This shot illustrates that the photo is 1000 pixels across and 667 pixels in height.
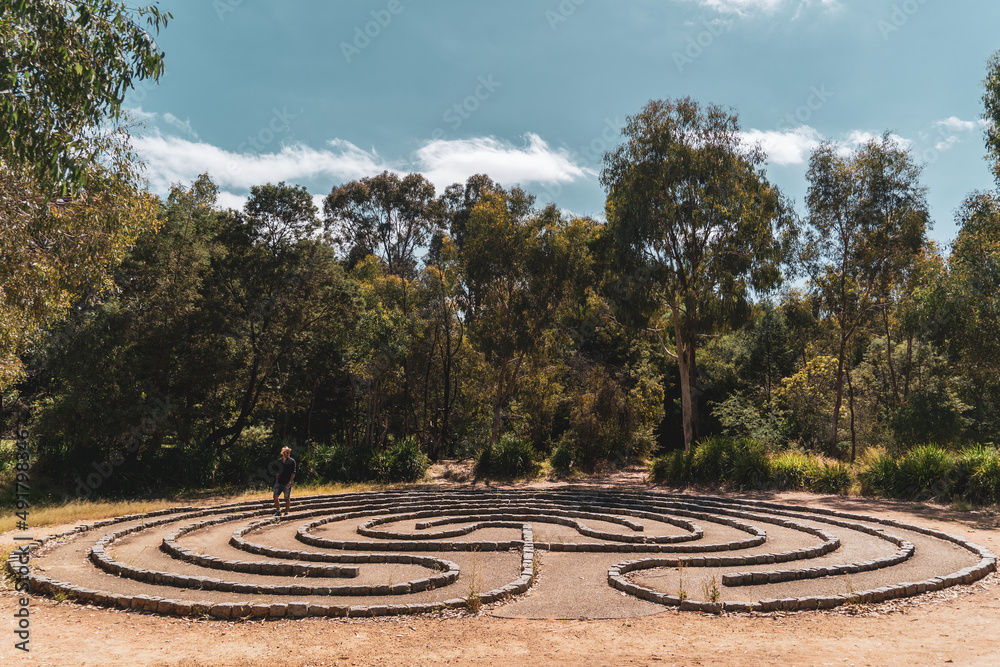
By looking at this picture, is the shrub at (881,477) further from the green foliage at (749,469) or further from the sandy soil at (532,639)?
the sandy soil at (532,639)

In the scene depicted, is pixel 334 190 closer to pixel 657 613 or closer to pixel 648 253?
pixel 648 253

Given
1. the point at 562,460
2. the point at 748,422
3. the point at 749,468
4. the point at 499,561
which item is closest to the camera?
the point at 499,561

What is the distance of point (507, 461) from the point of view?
2523 cm

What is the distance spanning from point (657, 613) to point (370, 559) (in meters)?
5.31

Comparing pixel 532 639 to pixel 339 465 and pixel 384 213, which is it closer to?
pixel 339 465

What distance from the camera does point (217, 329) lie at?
2488 cm

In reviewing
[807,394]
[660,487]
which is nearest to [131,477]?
[660,487]

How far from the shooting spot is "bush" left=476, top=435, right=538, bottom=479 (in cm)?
2522

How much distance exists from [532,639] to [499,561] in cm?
410

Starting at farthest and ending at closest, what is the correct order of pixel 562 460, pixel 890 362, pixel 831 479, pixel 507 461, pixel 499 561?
pixel 890 362 < pixel 562 460 < pixel 507 461 < pixel 831 479 < pixel 499 561

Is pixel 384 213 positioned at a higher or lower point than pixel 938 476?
higher

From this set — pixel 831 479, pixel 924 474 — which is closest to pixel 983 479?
pixel 924 474

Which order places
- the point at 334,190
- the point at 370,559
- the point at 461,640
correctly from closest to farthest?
1. the point at 461,640
2. the point at 370,559
3. the point at 334,190

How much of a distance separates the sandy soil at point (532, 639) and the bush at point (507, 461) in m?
17.2
